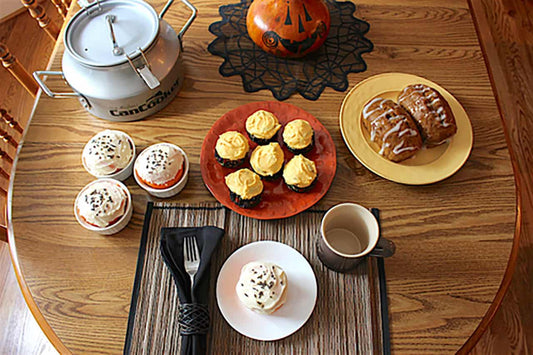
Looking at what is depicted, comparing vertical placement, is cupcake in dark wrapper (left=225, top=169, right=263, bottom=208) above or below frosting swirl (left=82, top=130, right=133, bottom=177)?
below

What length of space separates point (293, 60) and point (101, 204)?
72 centimetres

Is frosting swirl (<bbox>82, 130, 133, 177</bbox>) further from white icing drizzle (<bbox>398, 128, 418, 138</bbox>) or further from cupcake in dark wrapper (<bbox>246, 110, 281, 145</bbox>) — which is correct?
white icing drizzle (<bbox>398, 128, 418, 138</bbox>)

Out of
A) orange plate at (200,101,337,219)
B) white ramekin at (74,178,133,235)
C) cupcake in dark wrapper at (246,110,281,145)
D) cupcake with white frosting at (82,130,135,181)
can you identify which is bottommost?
orange plate at (200,101,337,219)

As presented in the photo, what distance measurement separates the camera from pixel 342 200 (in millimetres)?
1024

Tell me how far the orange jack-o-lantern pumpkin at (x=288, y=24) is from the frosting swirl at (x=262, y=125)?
10.4 inches

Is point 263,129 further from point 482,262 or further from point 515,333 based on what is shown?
point 515,333

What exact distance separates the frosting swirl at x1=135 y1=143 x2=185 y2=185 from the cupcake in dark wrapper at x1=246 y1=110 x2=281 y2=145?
20 cm

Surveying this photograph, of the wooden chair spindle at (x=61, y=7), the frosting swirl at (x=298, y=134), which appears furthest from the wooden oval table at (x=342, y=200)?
the wooden chair spindle at (x=61, y=7)

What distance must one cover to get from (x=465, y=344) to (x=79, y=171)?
1015 millimetres

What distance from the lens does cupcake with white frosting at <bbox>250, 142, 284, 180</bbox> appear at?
975 millimetres

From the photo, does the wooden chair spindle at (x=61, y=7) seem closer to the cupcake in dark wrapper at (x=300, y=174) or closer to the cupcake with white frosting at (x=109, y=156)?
the cupcake with white frosting at (x=109, y=156)

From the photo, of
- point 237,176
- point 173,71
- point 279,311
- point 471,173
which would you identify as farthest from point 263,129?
point 471,173

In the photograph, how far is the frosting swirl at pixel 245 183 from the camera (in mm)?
937

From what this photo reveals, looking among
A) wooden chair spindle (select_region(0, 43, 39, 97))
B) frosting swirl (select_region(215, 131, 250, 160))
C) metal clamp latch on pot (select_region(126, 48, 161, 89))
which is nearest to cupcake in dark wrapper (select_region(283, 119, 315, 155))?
frosting swirl (select_region(215, 131, 250, 160))
